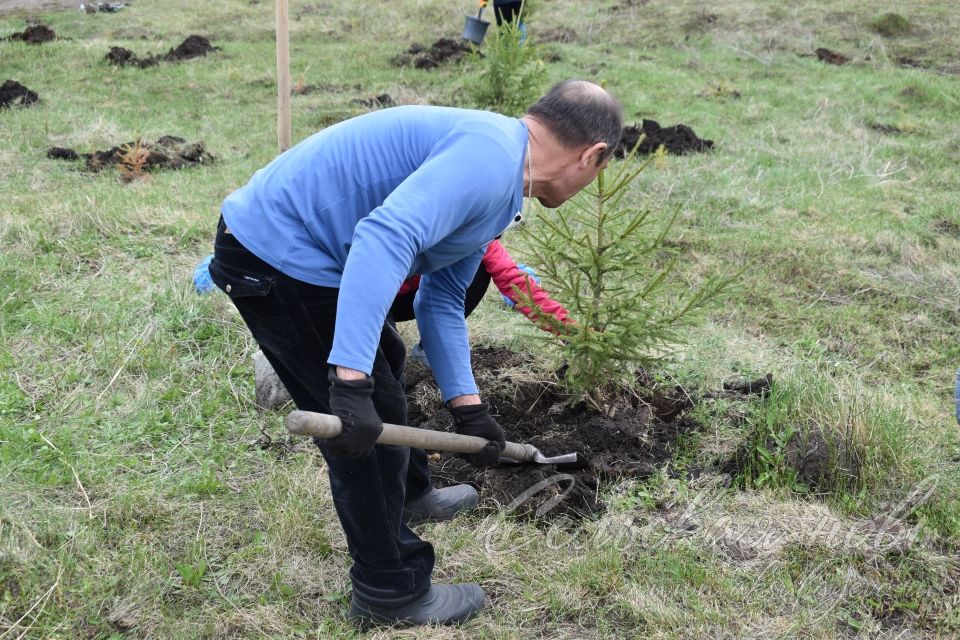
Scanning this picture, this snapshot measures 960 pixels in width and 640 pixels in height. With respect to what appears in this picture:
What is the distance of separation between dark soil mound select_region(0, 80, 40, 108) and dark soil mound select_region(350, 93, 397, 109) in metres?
3.68

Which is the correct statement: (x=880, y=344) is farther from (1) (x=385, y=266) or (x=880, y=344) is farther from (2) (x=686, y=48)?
(2) (x=686, y=48)

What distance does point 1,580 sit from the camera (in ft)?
8.84

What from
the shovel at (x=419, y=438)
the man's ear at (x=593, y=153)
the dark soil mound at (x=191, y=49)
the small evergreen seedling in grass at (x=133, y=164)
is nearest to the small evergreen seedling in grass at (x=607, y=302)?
the shovel at (x=419, y=438)

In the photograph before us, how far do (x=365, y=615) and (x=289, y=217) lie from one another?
51.1 inches

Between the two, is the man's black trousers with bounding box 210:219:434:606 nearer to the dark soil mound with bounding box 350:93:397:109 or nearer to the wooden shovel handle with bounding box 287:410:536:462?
the wooden shovel handle with bounding box 287:410:536:462

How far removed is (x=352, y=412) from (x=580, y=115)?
0.99 meters

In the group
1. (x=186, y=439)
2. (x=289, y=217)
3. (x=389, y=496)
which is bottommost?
(x=186, y=439)

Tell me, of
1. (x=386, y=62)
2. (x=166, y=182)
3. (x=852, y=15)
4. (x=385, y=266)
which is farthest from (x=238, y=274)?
(x=852, y=15)

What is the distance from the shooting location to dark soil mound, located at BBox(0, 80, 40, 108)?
9.20 meters

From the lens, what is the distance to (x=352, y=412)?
6.34 ft

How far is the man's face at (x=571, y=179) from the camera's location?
2.29 metres

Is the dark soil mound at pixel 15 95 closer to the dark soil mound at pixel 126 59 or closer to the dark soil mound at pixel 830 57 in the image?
the dark soil mound at pixel 126 59

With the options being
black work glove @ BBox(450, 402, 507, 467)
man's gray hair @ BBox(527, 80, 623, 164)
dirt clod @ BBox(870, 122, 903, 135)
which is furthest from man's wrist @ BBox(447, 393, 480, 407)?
dirt clod @ BBox(870, 122, 903, 135)

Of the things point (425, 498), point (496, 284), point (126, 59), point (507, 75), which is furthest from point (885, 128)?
point (126, 59)
